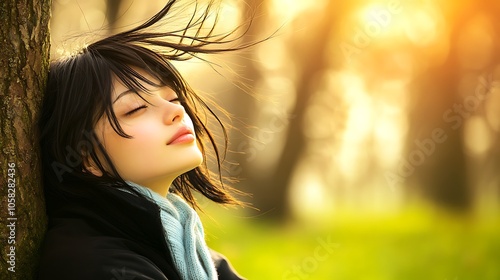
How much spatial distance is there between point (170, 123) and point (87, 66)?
0.34 metres

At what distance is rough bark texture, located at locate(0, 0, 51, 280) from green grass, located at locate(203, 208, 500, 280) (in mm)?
4149

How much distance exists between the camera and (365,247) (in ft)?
24.0

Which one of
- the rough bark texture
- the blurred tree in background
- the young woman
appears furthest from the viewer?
the blurred tree in background

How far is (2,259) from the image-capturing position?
1.92 meters

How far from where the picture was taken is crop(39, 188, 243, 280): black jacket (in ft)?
5.87

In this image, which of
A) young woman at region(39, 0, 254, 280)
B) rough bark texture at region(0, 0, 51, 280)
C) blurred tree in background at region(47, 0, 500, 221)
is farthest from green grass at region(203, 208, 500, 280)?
rough bark texture at region(0, 0, 51, 280)

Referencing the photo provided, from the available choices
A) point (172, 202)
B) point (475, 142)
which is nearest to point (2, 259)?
point (172, 202)

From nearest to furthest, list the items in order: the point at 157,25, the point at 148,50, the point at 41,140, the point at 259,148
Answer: the point at 41,140, the point at 148,50, the point at 157,25, the point at 259,148

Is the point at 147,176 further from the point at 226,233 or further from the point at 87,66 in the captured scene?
the point at 226,233

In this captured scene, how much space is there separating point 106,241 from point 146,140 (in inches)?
14.0

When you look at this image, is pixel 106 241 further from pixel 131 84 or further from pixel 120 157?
pixel 131 84

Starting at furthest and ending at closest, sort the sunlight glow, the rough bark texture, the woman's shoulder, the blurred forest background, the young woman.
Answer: the blurred forest background < the sunlight glow < the young woman < the rough bark texture < the woman's shoulder

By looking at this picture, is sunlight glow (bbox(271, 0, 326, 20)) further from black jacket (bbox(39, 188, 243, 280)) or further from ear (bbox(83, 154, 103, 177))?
black jacket (bbox(39, 188, 243, 280))

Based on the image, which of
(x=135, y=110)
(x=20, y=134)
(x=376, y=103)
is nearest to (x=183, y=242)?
(x=135, y=110)
